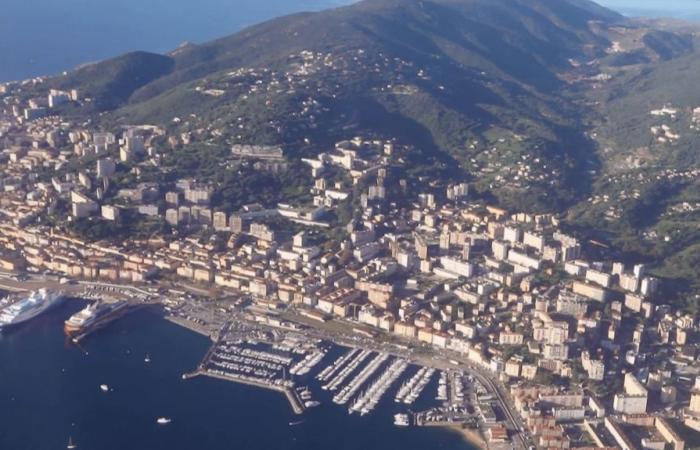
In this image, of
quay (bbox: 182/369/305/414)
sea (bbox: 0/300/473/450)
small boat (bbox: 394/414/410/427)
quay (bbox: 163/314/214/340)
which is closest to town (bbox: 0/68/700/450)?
quay (bbox: 163/314/214/340)

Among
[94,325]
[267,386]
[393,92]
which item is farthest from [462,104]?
[267,386]

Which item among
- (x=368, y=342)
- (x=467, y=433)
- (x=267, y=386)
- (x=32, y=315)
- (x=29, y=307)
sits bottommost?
(x=467, y=433)

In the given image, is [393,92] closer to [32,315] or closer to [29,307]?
[29,307]

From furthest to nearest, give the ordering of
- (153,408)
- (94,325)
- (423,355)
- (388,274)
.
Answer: (388,274) < (94,325) < (423,355) < (153,408)

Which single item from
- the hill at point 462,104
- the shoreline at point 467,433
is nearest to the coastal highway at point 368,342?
the shoreline at point 467,433

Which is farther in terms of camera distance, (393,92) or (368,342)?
(393,92)

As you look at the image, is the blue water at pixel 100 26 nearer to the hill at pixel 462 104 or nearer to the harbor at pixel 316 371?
the hill at pixel 462 104

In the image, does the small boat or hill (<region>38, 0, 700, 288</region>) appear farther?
hill (<region>38, 0, 700, 288</region>)

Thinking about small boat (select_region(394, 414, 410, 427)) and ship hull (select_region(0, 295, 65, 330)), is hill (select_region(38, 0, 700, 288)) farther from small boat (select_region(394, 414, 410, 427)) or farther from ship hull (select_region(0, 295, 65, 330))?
small boat (select_region(394, 414, 410, 427))
